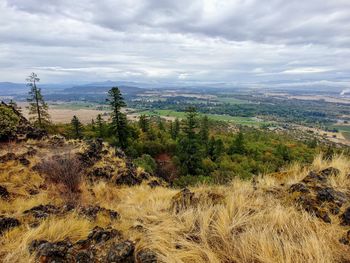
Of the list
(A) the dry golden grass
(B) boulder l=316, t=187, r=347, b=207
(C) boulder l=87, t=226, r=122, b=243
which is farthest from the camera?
(B) boulder l=316, t=187, r=347, b=207

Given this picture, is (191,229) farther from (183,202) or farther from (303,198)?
(303,198)

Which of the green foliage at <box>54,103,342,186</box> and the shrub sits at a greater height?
the shrub

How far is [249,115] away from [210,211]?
18617cm

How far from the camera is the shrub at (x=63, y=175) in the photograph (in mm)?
9438

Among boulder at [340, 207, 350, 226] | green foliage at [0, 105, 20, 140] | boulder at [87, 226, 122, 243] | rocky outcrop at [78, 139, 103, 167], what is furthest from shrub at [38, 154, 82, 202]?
boulder at [340, 207, 350, 226]

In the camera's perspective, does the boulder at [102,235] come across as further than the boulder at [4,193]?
No

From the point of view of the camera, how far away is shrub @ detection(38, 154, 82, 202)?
31.0ft

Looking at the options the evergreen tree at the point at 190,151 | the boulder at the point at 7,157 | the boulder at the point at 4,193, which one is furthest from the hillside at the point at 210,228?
the evergreen tree at the point at 190,151

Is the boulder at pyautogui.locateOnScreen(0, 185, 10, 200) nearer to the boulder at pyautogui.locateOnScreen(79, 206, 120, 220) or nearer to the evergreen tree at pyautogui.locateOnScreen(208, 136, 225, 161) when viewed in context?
the boulder at pyautogui.locateOnScreen(79, 206, 120, 220)

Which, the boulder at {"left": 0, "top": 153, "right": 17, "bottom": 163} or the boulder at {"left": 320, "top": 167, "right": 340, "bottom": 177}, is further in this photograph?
the boulder at {"left": 0, "top": 153, "right": 17, "bottom": 163}

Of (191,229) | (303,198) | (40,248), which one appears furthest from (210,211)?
(40,248)

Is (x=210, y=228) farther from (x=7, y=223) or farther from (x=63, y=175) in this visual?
(x=63, y=175)

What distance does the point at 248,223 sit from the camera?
3.77 metres

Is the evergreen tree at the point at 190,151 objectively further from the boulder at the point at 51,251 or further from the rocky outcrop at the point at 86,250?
the boulder at the point at 51,251
